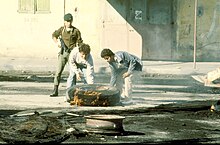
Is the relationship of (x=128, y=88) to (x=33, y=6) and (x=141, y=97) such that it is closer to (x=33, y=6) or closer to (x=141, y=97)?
(x=141, y=97)

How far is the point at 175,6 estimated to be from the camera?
26.5m

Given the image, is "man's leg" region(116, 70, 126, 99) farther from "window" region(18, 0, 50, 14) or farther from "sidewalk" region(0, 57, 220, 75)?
"window" region(18, 0, 50, 14)

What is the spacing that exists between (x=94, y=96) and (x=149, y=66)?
32.5 ft

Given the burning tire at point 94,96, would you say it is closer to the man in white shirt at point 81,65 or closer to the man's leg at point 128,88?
the man in white shirt at point 81,65

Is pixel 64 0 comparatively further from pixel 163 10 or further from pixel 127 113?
pixel 127 113

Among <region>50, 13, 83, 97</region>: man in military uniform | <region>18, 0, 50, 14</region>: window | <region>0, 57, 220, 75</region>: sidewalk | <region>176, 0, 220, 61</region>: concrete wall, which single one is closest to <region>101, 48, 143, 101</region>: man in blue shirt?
<region>50, 13, 83, 97</region>: man in military uniform

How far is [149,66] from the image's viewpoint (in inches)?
960

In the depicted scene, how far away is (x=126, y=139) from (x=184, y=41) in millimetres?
16007

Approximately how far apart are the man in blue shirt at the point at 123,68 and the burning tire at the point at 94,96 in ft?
1.78

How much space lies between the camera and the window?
27.0m

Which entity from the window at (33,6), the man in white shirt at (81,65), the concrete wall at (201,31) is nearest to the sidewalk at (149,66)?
the concrete wall at (201,31)

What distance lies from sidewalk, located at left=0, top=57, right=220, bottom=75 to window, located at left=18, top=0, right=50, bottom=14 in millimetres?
2007

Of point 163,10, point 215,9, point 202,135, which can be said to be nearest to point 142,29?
point 163,10

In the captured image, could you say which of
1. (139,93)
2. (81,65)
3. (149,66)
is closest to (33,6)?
(149,66)
